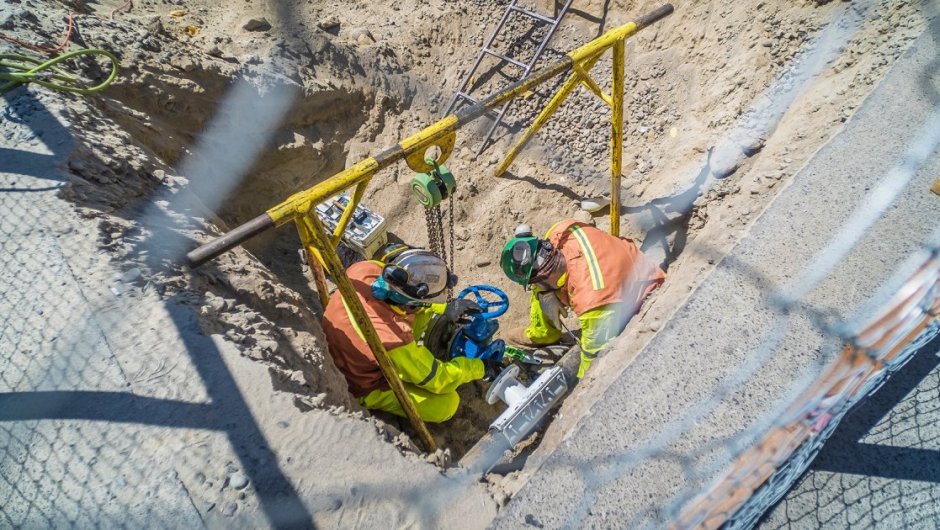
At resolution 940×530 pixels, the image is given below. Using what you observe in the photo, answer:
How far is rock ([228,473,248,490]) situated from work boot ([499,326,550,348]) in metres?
2.86

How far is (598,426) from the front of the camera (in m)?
2.79

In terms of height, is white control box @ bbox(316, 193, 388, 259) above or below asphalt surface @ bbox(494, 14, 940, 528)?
below

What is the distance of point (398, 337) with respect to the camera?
344 cm

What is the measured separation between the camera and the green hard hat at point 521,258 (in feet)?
12.8

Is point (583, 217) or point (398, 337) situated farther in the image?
point (583, 217)

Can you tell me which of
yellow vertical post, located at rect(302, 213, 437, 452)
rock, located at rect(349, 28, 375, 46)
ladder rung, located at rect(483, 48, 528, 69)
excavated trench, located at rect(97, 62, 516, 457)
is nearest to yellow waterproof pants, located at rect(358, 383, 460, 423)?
excavated trench, located at rect(97, 62, 516, 457)

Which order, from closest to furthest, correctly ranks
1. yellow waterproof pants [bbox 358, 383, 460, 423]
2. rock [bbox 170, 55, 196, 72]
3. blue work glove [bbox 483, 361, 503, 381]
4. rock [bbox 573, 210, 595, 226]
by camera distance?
yellow waterproof pants [bbox 358, 383, 460, 423]
blue work glove [bbox 483, 361, 503, 381]
rock [bbox 170, 55, 196, 72]
rock [bbox 573, 210, 595, 226]

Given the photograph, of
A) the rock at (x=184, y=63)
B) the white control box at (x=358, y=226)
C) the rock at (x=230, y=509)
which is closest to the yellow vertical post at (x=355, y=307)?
the rock at (x=230, y=509)

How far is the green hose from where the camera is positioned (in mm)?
3553

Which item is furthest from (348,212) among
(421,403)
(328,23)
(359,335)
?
(328,23)

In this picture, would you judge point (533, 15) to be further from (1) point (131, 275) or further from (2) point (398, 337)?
(1) point (131, 275)

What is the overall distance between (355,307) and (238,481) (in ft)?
3.32

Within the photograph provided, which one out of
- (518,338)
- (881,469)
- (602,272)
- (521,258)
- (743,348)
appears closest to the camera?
(881,469)

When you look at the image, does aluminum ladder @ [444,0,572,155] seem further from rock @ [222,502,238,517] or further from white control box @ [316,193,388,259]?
rock @ [222,502,238,517]
